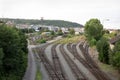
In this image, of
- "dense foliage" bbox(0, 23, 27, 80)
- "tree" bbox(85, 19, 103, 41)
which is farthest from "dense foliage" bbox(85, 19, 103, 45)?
"dense foliage" bbox(0, 23, 27, 80)

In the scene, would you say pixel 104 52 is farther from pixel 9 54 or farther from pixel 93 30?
pixel 93 30

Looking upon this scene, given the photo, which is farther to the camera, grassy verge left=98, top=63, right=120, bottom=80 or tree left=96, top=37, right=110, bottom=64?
tree left=96, top=37, right=110, bottom=64

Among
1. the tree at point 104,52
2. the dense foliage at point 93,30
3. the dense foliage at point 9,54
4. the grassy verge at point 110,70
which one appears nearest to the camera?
the dense foliage at point 9,54

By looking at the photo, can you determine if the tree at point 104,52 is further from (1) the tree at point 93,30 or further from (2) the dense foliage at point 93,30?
(1) the tree at point 93,30

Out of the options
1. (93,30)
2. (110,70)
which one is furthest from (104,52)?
(93,30)

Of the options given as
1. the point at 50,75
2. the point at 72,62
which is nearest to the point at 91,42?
the point at 72,62

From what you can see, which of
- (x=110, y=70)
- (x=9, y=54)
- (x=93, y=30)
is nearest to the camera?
(x=9, y=54)

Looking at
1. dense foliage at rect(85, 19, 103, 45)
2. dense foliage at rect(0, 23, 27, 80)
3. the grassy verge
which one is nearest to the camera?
dense foliage at rect(0, 23, 27, 80)

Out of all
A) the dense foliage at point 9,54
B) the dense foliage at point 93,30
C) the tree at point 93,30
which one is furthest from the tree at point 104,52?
the tree at point 93,30

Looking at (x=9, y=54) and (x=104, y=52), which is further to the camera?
(x=104, y=52)

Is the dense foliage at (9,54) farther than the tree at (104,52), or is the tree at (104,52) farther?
the tree at (104,52)

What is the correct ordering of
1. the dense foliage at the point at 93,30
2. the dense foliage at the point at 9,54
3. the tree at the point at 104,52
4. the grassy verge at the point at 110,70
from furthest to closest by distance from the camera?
the dense foliage at the point at 93,30 < the tree at the point at 104,52 < the grassy verge at the point at 110,70 < the dense foliage at the point at 9,54

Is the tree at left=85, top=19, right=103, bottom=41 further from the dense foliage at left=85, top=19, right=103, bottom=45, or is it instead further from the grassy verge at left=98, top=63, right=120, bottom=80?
the grassy verge at left=98, top=63, right=120, bottom=80

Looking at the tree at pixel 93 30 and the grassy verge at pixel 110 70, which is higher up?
the tree at pixel 93 30
